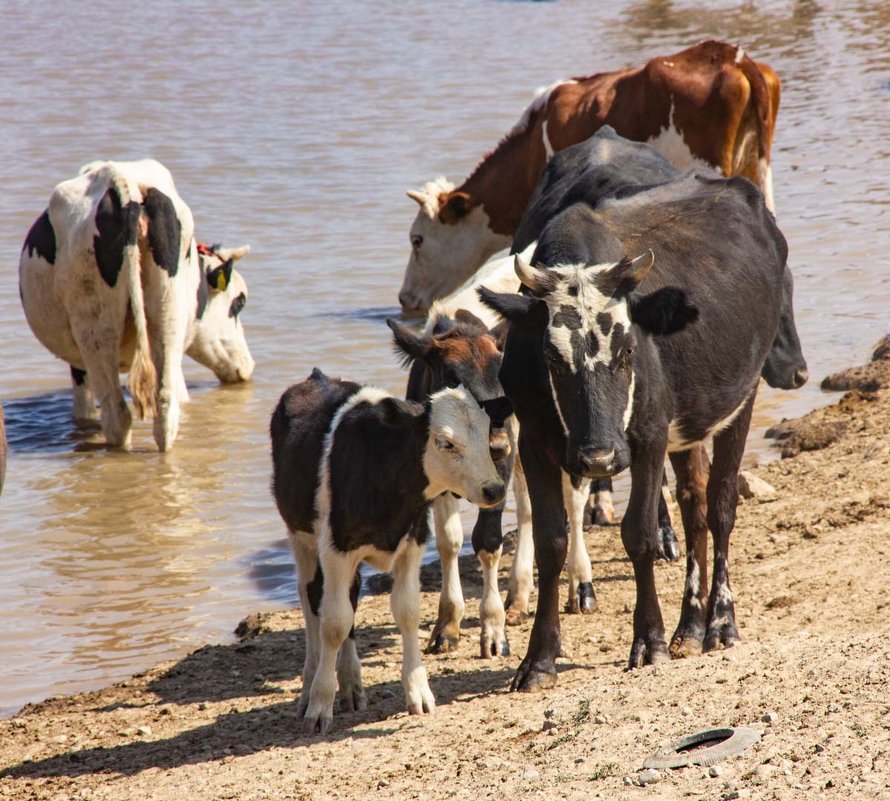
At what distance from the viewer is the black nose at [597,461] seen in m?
5.97

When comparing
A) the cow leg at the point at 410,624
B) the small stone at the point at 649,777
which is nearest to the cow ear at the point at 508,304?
the cow leg at the point at 410,624

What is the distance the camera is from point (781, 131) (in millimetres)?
23750

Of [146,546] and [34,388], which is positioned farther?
[34,388]

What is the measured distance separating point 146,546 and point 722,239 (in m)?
4.46

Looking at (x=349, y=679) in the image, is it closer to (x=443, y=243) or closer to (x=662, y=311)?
(x=662, y=311)

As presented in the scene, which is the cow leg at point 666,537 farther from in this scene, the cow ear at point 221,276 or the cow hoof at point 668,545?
the cow ear at point 221,276

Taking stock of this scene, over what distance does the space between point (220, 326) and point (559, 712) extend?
8389 mm

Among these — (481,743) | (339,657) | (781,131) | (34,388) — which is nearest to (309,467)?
(339,657)

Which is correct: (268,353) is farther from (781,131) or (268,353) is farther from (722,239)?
(781,131)

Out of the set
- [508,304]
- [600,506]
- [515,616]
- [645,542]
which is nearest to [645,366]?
[508,304]

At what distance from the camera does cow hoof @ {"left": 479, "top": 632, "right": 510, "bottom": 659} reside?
7258mm

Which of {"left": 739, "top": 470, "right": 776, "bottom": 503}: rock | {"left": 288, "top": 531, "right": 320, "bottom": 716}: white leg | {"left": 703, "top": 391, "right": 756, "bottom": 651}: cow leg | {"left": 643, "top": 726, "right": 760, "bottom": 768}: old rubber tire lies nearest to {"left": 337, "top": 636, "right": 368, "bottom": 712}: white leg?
{"left": 288, "top": 531, "right": 320, "bottom": 716}: white leg

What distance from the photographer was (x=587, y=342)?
6.20 metres

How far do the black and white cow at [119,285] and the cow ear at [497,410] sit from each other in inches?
229
